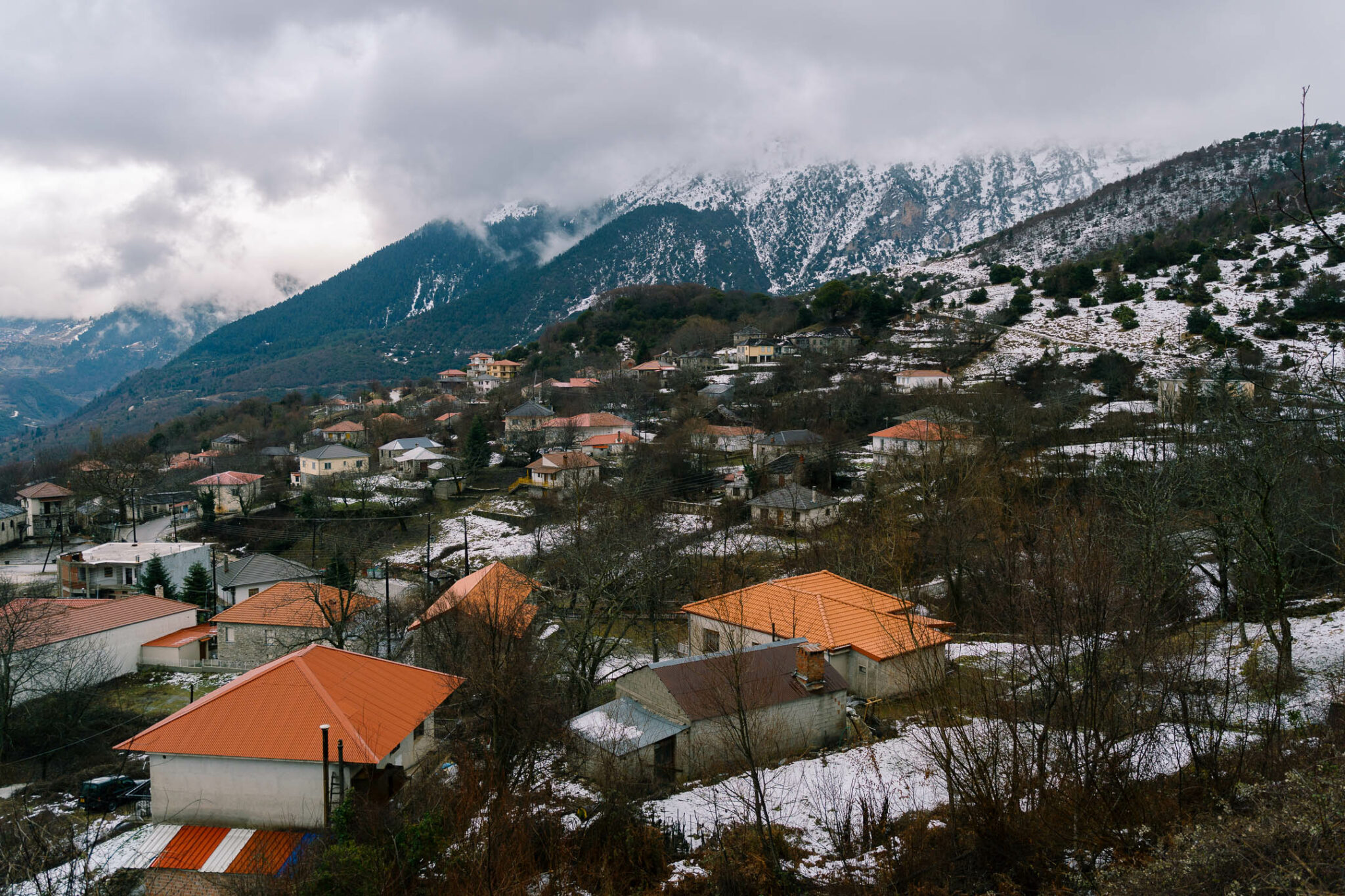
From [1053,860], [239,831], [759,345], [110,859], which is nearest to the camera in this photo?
[1053,860]

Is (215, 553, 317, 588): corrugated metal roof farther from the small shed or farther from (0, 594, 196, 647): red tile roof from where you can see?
the small shed

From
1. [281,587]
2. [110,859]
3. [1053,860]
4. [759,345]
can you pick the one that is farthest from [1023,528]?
[759,345]

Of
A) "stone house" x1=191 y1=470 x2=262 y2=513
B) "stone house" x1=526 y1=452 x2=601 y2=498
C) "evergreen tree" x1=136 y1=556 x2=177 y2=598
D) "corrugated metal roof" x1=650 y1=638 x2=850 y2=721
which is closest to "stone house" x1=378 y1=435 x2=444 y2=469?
"stone house" x1=191 y1=470 x2=262 y2=513

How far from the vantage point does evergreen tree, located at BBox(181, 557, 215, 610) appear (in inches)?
1309

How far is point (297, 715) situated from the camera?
42.5 feet

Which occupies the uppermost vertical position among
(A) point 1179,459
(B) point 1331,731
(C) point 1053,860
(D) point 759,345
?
(D) point 759,345

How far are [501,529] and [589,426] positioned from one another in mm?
14646

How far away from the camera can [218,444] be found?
73562 millimetres

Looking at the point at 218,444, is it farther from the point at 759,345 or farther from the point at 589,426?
the point at 759,345

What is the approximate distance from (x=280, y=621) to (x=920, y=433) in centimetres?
2881

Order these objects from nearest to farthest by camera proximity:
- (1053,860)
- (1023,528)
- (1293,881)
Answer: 1. (1293,881)
2. (1053,860)
3. (1023,528)

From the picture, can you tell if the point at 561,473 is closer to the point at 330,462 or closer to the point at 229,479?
the point at 330,462

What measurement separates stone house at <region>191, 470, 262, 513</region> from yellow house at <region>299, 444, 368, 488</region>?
3642 millimetres

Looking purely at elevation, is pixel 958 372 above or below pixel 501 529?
above
